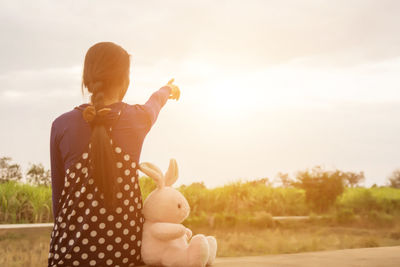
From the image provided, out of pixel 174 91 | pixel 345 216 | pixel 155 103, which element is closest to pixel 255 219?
pixel 345 216

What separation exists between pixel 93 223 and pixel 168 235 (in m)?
0.27

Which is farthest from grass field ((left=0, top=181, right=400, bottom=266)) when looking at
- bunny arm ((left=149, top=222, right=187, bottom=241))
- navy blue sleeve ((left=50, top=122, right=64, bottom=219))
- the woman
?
bunny arm ((left=149, top=222, right=187, bottom=241))

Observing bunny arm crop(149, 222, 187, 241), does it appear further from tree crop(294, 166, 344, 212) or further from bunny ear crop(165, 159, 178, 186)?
tree crop(294, 166, 344, 212)

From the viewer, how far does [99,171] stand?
152 centimetres

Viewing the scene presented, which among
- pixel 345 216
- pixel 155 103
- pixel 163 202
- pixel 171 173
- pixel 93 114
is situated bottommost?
pixel 345 216

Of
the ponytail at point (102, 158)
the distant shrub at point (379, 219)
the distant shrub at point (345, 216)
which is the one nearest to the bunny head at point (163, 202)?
the ponytail at point (102, 158)

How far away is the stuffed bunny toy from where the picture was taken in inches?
63.4

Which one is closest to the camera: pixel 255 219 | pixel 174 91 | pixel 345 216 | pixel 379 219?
pixel 174 91

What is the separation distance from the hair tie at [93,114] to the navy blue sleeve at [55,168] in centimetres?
22

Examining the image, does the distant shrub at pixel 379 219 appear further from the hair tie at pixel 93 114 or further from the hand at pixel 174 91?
the hair tie at pixel 93 114

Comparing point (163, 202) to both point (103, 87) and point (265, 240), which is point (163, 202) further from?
point (265, 240)

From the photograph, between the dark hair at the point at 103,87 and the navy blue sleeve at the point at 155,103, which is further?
the navy blue sleeve at the point at 155,103

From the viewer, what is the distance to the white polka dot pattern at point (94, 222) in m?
1.55

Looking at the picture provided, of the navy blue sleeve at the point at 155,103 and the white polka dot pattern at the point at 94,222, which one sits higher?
the navy blue sleeve at the point at 155,103
